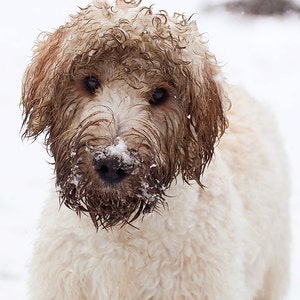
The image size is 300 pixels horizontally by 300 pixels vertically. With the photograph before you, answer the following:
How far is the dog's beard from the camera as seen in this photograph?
2922 mm

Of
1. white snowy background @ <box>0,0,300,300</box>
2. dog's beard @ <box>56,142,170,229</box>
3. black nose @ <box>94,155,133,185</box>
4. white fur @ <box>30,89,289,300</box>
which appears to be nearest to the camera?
black nose @ <box>94,155,133,185</box>

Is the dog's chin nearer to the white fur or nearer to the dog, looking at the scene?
the dog

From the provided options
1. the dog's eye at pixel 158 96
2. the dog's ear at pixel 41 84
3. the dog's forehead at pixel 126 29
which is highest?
the dog's forehead at pixel 126 29

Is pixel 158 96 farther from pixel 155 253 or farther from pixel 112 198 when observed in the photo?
pixel 155 253

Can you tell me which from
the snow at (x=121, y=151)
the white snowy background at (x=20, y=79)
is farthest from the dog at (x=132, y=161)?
the white snowy background at (x=20, y=79)

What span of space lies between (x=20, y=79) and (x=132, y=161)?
20.6 feet

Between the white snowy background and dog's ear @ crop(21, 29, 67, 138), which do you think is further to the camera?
the white snowy background

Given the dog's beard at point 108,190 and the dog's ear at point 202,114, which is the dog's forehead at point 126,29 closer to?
the dog's ear at point 202,114

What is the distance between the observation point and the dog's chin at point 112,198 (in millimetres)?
2947

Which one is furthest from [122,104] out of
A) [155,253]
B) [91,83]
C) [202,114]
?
[155,253]

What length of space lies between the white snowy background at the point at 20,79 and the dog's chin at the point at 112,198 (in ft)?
6.95

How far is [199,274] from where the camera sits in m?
3.44

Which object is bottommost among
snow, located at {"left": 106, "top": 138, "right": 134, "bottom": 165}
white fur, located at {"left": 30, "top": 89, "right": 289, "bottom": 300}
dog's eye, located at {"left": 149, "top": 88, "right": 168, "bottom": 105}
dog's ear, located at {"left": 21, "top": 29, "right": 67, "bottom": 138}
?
white fur, located at {"left": 30, "top": 89, "right": 289, "bottom": 300}

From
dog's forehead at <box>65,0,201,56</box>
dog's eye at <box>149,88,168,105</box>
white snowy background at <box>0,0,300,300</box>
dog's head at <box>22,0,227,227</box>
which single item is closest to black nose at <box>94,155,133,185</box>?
dog's head at <box>22,0,227,227</box>
